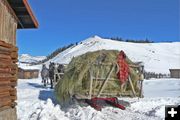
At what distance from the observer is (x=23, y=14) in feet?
41.1

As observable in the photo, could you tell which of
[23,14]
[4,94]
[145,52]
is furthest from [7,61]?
[145,52]

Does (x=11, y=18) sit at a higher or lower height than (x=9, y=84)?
higher

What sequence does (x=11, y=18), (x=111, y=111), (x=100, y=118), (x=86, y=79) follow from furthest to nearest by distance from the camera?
(x=86, y=79) < (x=111, y=111) < (x=100, y=118) < (x=11, y=18)

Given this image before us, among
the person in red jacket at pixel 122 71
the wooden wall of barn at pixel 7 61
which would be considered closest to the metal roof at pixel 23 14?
the wooden wall of barn at pixel 7 61

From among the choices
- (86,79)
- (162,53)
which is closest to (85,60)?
(86,79)

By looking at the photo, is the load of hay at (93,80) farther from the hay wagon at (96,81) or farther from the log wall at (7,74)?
the log wall at (7,74)

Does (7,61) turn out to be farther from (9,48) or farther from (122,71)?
(122,71)

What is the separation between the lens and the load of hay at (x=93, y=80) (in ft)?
51.8

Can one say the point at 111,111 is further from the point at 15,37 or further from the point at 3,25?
the point at 3,25

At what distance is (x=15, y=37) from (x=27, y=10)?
39.2 inches

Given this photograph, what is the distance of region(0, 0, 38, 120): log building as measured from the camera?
426 inches

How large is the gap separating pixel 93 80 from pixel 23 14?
4899 mm

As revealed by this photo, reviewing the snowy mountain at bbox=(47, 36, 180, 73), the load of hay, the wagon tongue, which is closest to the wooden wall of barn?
the load of hay

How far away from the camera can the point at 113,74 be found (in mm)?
16203
